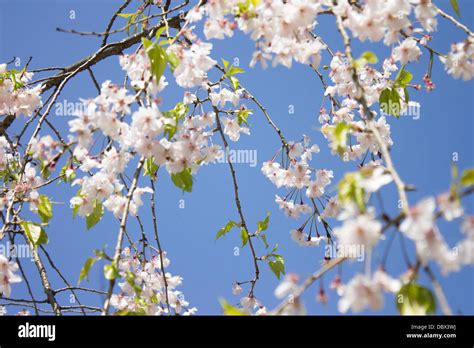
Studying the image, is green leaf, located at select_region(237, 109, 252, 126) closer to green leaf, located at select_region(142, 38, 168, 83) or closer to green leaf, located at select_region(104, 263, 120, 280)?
green leaf, located at select_region(142, 38, 168, 83)

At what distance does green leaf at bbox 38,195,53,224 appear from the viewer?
193 cm

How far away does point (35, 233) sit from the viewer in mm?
1804

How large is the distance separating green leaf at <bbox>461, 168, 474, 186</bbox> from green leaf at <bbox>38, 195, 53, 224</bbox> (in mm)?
1443

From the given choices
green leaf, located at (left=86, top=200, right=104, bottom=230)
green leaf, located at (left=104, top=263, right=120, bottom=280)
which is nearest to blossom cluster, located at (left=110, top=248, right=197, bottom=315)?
green leaf, located at (left=86, top=200, right=104, bottom=230)

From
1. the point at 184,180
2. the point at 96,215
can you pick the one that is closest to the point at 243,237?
the point at 184,180

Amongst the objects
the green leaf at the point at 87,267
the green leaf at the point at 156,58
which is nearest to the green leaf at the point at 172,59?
the green leaf at the point at 156,58

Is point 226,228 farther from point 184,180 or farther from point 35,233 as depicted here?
point 35,233

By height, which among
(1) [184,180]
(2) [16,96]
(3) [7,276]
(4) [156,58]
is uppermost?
(2) [16,96]

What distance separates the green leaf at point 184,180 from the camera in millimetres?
1819

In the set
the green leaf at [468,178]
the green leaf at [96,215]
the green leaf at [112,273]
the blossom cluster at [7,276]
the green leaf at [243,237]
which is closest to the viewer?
the green leaf at [468,178]

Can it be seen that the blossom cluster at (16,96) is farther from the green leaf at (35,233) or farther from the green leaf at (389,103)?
the green leaf at (389,103)

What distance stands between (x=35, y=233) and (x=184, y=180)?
1.74 feet

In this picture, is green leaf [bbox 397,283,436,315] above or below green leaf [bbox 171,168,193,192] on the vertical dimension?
below

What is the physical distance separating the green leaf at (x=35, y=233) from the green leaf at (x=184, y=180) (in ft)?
1.57
